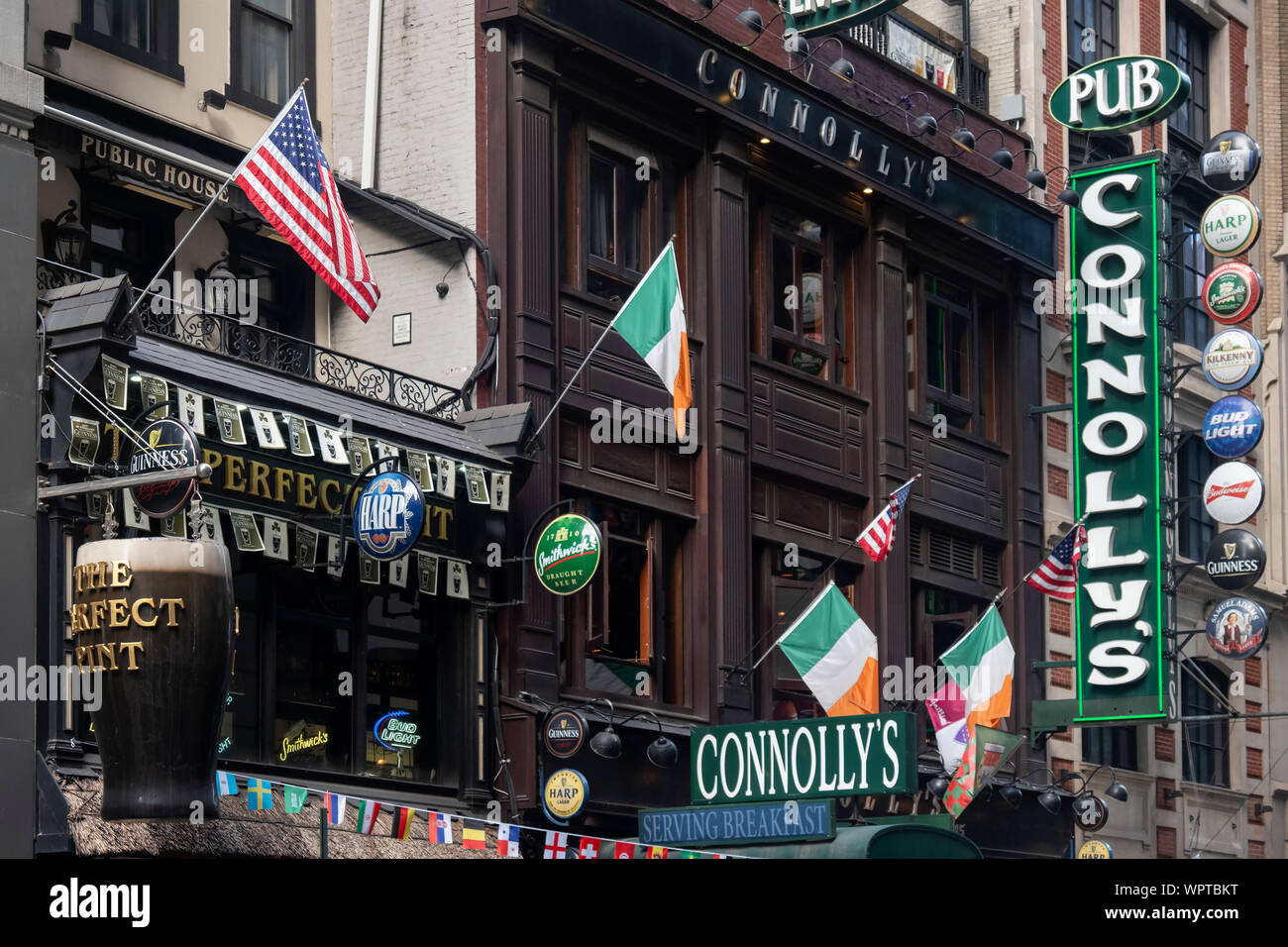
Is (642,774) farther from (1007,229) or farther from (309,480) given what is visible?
(1007,229)

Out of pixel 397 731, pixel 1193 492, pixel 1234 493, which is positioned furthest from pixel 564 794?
pixel 1193 492

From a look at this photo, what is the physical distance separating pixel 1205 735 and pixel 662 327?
18244 mm

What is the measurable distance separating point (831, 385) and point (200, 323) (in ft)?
34.2

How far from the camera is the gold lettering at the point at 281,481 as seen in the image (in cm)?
2039

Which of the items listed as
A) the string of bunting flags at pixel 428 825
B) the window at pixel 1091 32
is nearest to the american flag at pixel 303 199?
the string of bunting flags at pixel 428 825

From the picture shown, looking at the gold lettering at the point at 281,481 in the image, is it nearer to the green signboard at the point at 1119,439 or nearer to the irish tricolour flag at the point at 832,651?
the irish tricolour flag at the point at 832,651

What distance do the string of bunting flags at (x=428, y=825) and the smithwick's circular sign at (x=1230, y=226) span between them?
16.2 meters

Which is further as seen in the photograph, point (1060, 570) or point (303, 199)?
point (1060, 570)

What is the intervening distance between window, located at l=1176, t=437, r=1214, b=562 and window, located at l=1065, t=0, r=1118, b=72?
7138 mm

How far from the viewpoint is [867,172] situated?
2950 centimetres

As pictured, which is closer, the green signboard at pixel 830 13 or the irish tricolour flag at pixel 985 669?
the green signboard at pixel 830 13

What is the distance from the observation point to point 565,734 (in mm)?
22547

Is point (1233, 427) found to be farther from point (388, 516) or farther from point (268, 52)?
point (388, 516)

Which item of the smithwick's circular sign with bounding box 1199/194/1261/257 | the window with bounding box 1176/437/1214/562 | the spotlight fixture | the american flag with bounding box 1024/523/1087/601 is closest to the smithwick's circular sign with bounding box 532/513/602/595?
the spotlight fixture
